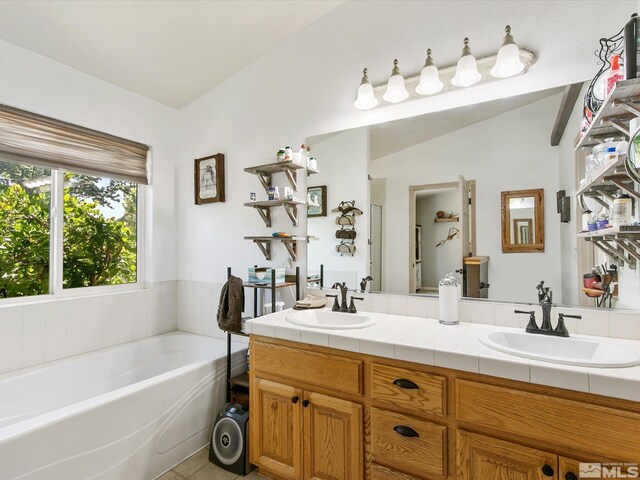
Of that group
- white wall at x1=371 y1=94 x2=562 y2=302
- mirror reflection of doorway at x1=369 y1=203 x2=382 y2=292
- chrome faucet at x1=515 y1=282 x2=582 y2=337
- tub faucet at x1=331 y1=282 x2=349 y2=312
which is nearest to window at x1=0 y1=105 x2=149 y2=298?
tub faucet at x1=331 y1=282 x2=349 y2=312

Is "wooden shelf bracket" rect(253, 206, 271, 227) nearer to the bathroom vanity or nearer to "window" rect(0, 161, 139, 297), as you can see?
the bathroom vanity

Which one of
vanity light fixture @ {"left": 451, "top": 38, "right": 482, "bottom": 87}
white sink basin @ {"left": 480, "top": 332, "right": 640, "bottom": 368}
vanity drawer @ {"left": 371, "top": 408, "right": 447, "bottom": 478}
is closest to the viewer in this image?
white sink basin @ {"left": 480, "top": 332, "right": 640, "bottom": 368}

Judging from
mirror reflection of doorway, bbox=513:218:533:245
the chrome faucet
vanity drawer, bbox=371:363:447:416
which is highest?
mirror reflection of doorway, bbox=513:218:533:245

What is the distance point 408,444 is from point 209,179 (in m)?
2.44

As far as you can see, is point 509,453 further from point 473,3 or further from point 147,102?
point 147,102

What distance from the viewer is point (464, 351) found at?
49.3 inches

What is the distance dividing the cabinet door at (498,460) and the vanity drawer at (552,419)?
5 cm

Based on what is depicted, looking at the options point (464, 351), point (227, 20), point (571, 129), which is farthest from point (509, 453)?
point (227, 20)

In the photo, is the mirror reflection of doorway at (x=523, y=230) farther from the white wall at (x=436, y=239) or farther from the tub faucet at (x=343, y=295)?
the tub faucet at (x=343, y=295)

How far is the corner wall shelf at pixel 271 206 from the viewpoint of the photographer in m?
2.30

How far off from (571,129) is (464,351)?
46.9 inches

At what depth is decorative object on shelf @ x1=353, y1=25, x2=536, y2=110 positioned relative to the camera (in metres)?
1.58

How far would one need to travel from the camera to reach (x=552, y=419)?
109 cm
